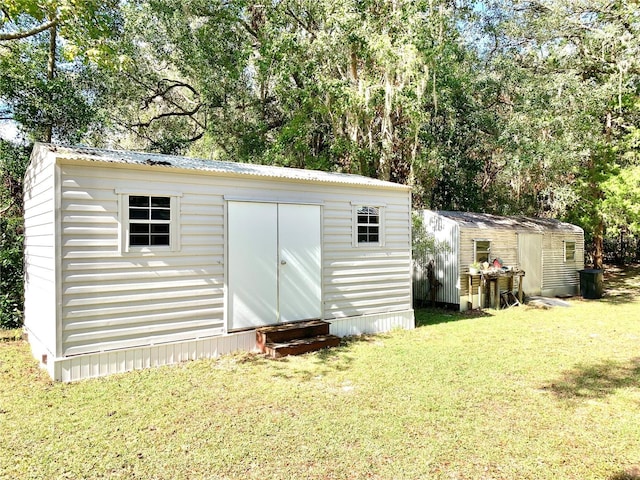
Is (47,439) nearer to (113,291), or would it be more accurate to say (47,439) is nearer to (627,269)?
(113,291)

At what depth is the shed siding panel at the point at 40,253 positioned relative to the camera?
16.6 feet

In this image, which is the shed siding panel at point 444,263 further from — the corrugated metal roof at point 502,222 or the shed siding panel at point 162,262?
the shed siding panel at point 162,262

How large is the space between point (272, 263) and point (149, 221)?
2.01 m

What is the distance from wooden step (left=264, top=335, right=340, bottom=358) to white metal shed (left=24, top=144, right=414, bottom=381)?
442mm

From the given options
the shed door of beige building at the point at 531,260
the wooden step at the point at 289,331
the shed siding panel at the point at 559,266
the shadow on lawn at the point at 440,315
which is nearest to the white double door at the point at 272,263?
the wooden step at the point at 289,331

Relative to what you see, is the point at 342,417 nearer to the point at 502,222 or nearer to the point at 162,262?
the point at 162,262

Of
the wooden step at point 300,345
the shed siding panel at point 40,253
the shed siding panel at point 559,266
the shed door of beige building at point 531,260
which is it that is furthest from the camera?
the shed siding panel at point 559,266

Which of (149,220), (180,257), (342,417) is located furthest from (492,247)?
(149,220)

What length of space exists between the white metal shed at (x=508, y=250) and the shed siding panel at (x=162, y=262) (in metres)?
4.00

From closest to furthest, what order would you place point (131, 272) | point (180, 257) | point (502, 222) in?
point (131, 272) < point (180, 257) < point (502, 222)

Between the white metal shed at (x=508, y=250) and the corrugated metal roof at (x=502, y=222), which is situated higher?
the corrugated metal roof at (x=502, y=222)

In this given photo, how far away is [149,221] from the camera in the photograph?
18.2ft

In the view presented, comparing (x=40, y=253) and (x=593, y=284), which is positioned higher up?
(x=40, y=253)

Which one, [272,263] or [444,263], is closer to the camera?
[272,263]
